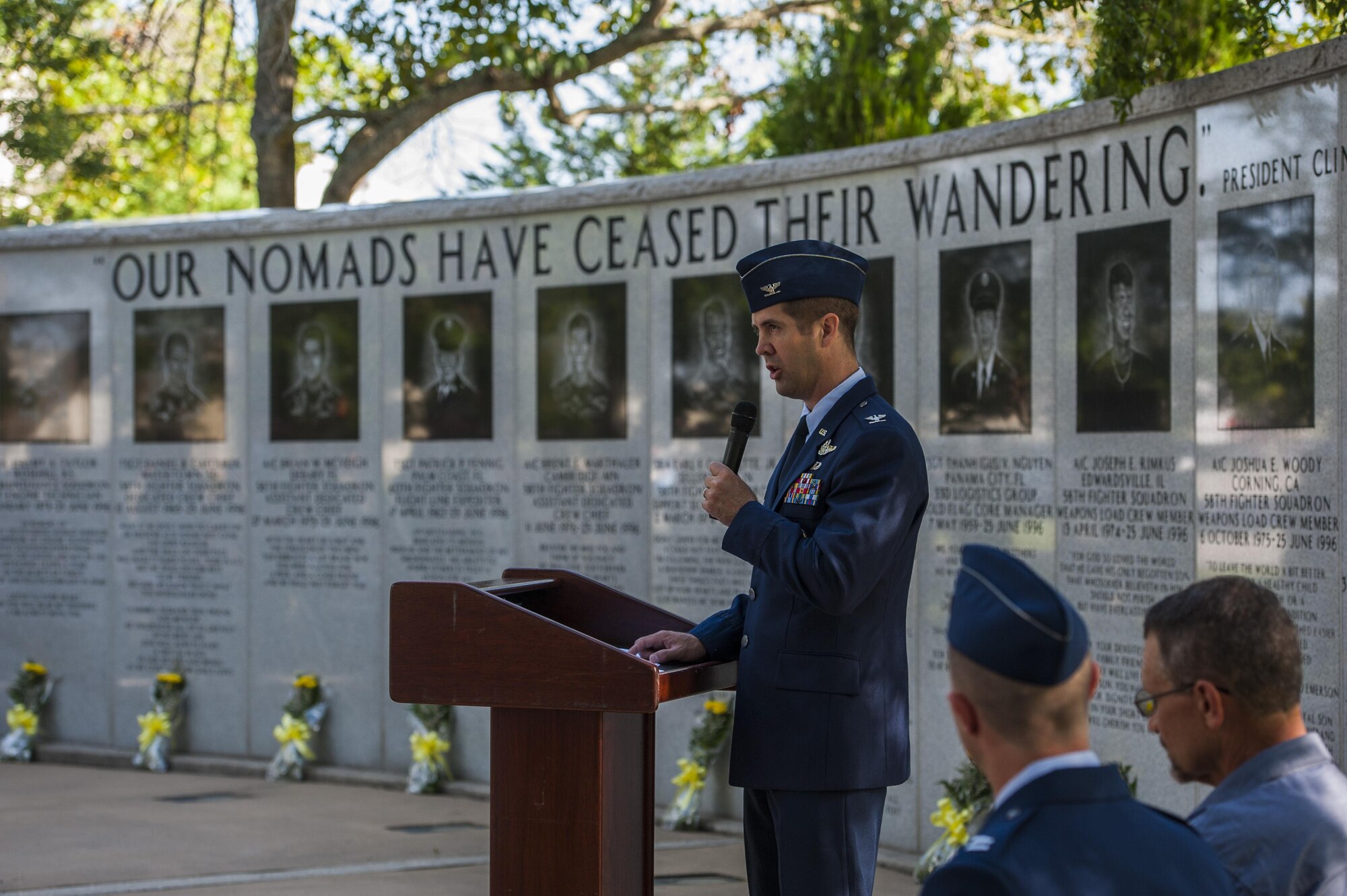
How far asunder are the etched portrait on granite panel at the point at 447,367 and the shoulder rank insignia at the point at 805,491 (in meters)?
4.37

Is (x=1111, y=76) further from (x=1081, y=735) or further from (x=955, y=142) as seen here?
(x=1081, y=735)

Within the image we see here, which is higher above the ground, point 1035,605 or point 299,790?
point 1035,605

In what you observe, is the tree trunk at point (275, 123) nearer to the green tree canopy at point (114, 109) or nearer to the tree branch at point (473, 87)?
the green tree canopy at point (114, 109)

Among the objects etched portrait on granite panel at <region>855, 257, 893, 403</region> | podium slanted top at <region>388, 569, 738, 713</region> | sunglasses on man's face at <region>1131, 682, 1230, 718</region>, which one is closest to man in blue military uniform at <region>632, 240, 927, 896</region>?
podium slanted top at <region>388, 569, 738, 713</region>

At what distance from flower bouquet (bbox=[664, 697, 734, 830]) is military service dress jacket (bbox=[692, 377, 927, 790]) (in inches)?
137

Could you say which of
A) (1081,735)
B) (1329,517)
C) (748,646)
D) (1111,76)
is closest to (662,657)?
(748,646)

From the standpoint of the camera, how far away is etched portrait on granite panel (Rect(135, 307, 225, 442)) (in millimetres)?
7730

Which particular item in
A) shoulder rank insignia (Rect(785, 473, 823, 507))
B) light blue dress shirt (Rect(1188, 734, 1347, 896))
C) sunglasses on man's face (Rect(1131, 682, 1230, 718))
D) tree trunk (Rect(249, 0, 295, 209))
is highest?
tree trunk (Rect(249, 0, 295, 209))

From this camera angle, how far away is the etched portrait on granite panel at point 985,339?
556 cm

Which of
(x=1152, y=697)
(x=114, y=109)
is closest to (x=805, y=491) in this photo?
(x=1152, y=697)

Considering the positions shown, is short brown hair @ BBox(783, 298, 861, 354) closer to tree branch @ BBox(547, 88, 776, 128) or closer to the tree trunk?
the tree trunk

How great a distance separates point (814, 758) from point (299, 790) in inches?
192

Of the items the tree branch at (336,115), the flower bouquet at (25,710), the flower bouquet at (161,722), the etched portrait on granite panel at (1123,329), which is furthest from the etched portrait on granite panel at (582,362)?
the tree branch at (336,115)

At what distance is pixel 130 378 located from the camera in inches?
309
